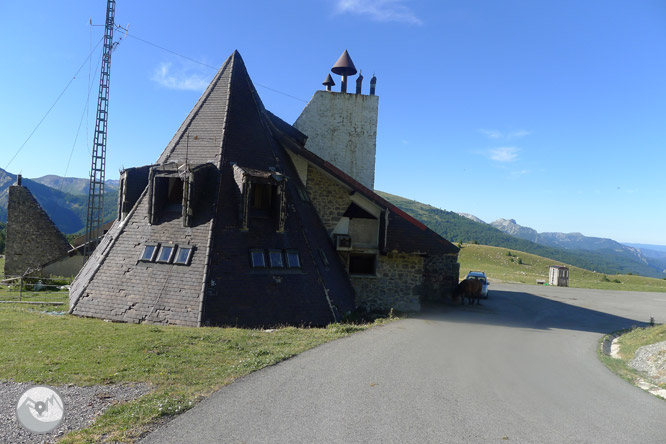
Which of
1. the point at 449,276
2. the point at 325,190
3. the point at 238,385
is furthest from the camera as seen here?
the point at 449,276

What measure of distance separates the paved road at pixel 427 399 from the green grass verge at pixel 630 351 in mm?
401

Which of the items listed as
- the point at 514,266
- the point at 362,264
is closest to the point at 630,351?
the point at 362,264

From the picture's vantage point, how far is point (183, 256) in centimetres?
1259

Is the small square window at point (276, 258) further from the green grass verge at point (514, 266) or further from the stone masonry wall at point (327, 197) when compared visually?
the green grass verge at point (514, 266)

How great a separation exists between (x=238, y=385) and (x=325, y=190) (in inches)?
455

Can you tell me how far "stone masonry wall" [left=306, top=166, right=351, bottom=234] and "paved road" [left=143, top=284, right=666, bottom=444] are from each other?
6498 millimetres

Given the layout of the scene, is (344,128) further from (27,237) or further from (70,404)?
(27,237)

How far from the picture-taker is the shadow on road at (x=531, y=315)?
15766 mm

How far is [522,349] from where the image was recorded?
1112cm

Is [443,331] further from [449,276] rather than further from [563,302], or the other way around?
[563,302]

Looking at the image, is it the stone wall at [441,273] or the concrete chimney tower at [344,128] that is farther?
the stone wall at [441,273]

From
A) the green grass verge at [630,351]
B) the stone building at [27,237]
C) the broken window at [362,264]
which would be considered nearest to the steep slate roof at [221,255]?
the broken window at [362,264]

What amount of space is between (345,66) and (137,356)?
1995cm

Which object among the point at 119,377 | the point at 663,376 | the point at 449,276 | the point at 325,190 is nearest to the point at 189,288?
the point at 119,377
